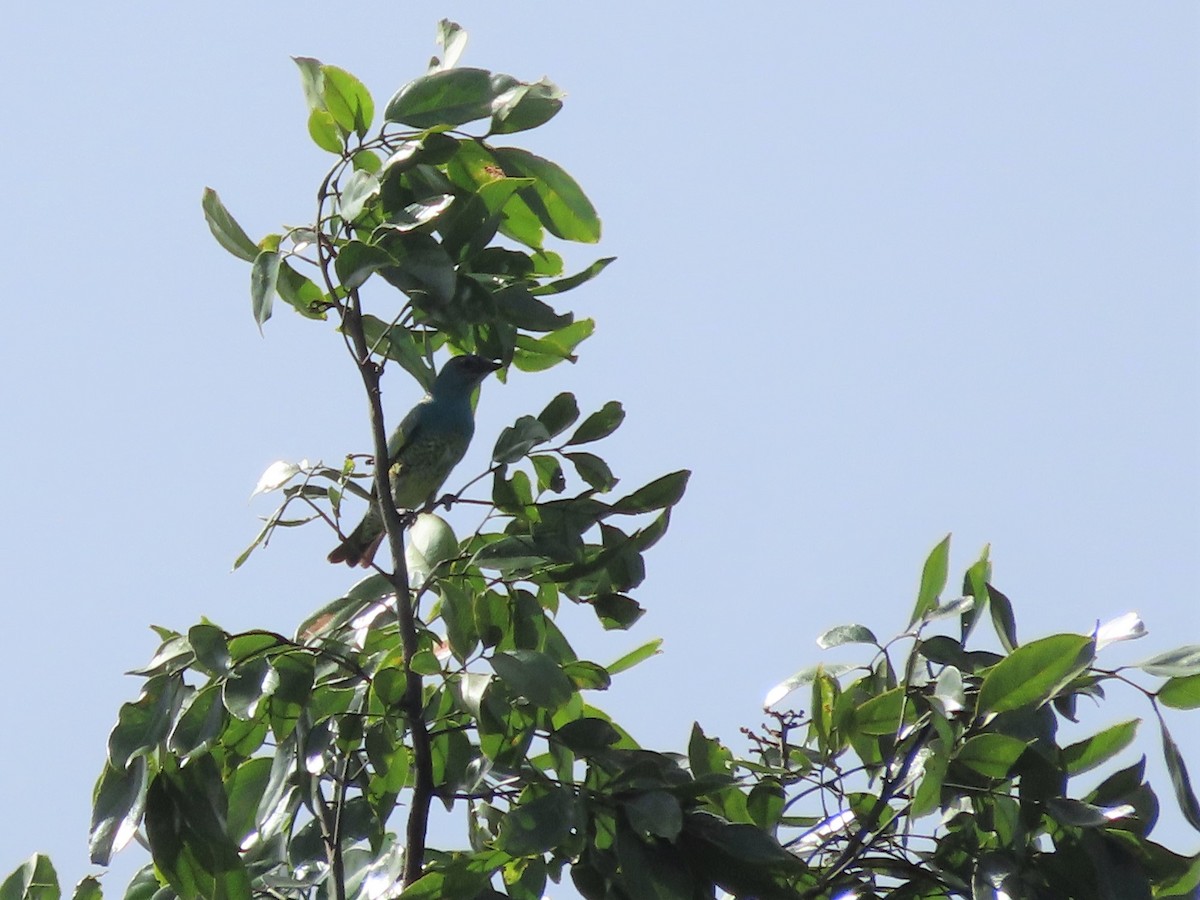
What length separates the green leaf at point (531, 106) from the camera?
7.42 ft

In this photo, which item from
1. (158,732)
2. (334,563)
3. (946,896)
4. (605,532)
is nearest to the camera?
(158,732)

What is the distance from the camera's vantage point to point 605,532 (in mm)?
2346

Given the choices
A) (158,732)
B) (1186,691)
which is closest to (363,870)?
(158,732)

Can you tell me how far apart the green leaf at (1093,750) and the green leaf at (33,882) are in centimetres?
159

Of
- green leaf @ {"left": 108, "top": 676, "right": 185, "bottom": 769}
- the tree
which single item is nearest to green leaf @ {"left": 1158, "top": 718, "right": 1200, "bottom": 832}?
the tree

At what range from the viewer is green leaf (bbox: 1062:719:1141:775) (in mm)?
2172

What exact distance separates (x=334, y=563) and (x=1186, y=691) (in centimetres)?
207

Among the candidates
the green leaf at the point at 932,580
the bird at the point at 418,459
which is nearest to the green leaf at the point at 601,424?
the green leaf at the point at 932,580

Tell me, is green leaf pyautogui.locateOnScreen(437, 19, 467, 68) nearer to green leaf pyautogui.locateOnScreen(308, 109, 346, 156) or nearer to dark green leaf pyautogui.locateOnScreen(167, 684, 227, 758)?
green leaf pyautogui.locateOnScreen(308, 109, 346, 156)

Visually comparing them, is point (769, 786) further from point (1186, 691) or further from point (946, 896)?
point (1186, 691)

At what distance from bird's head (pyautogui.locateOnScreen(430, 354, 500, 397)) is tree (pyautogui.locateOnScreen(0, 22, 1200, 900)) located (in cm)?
7

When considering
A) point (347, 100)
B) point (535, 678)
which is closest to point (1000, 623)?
point (535, 678)

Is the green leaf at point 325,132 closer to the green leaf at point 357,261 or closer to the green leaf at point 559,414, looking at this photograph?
the green leaf at point 357,261

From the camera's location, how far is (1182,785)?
2.04 metres
